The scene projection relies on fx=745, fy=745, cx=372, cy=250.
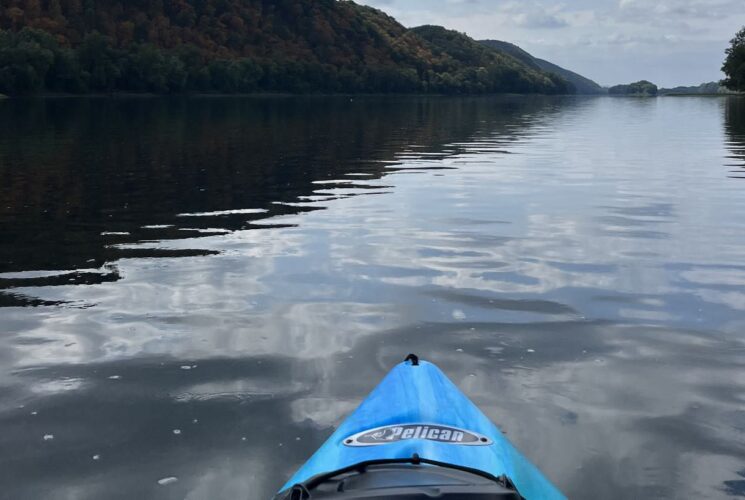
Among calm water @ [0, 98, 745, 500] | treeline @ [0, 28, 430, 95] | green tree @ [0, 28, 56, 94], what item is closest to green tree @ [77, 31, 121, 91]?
treeline @ [0, 28, 430, 95]

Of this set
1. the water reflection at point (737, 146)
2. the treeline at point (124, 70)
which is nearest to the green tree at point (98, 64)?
the treeline at point (124, 70)

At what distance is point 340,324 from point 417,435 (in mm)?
6486

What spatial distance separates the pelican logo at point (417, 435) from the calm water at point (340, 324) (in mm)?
1775

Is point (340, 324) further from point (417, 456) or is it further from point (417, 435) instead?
point (417, 456)

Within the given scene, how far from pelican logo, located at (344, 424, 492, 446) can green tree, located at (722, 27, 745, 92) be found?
187 meters

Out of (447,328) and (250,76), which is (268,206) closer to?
(447,328)

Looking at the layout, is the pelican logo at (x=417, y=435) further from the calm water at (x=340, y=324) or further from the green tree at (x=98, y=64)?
the green tree at (x=98, y=64)

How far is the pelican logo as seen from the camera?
6008mm

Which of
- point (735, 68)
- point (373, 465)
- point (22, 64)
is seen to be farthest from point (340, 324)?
point (735, 68)

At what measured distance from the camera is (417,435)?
6.03 metres

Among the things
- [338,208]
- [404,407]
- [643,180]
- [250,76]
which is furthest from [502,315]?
[250,76]

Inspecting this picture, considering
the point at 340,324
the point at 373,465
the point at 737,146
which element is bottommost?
the point at 340,324

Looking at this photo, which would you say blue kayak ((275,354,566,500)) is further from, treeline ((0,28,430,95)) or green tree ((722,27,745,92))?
green tree ((722,27,745,92))

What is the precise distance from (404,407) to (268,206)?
1754 cm
